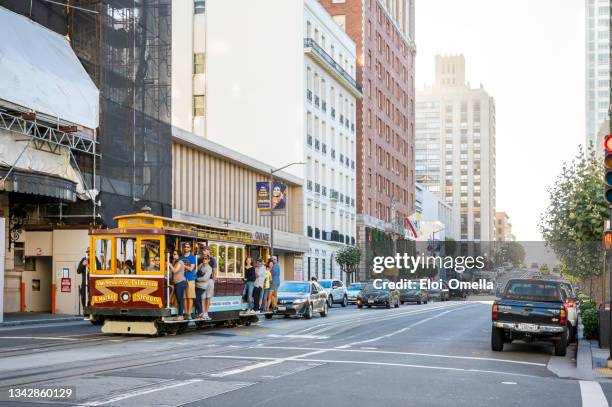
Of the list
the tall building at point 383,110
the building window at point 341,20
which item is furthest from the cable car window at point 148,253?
the building window at point 341,20

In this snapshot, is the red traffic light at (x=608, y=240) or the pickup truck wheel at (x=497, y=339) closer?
the red traffic light at (x=608, y=240)

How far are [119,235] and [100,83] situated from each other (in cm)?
1486

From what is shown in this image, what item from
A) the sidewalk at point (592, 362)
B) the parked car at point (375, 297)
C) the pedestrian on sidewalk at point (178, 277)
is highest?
the pedestrian on sidewalk at point (178, 277)

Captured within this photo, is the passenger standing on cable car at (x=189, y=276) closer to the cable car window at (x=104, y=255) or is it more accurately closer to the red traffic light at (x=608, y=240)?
the cable car window at (x=104, y=255)

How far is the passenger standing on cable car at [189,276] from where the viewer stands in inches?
884

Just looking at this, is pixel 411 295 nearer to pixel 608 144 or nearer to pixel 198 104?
pixel 198 104

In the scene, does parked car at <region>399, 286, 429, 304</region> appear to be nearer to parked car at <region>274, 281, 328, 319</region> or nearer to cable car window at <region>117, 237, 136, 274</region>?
parked car at <region>274, 281, 328, 319</region>

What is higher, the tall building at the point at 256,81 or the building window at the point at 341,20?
the building window at the point at 341,20

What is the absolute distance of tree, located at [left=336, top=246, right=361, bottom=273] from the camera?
73.7m

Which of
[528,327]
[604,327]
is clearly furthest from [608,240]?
[604,327]

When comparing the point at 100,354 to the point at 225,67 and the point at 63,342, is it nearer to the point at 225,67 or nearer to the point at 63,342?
the point at 63,342

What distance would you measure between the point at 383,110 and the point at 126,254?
75.3m

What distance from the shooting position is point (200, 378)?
12.7 metres

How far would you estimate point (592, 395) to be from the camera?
12.2 meters
